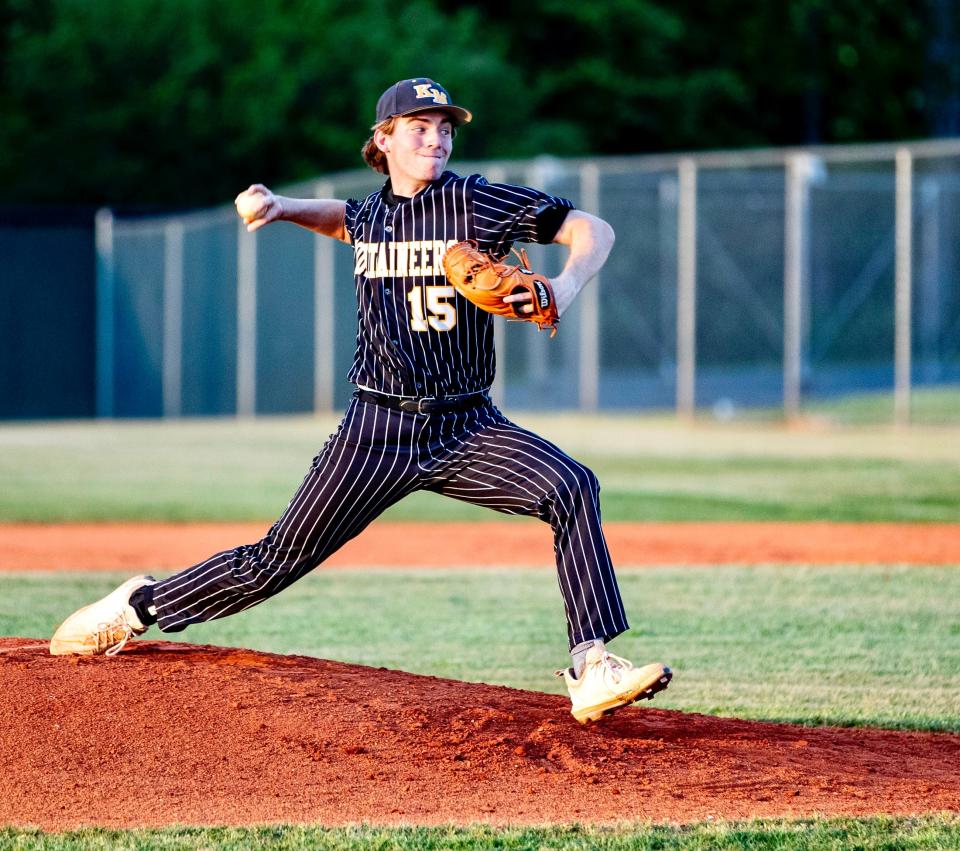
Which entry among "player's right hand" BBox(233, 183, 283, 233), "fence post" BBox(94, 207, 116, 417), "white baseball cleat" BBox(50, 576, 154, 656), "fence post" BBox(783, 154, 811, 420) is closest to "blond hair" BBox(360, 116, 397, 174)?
"player's right hand" BBox(233, 183, 283, 233)

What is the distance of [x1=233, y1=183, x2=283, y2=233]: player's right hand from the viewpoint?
463cm

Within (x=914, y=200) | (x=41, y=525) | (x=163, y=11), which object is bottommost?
(x=41, y=525)

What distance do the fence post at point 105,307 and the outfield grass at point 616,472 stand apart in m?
4.49

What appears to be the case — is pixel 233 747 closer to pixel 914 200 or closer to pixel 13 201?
pixel 914 200

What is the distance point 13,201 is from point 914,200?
→ 16177 millimetres

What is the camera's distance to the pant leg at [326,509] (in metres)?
4.50

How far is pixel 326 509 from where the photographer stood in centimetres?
451

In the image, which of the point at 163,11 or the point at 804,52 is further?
the point at 804,52

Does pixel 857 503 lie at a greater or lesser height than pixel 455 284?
lesser

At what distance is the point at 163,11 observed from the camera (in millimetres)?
30219

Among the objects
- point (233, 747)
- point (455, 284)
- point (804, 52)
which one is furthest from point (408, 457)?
point (804, 52)

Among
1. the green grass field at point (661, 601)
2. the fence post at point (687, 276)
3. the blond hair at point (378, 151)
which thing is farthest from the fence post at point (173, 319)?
the blond hair at point (378, 151)

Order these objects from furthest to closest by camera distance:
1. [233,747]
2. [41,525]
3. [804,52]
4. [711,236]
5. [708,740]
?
[804,52] → [711,236] → [41,525] → [708,740] → [233,747]

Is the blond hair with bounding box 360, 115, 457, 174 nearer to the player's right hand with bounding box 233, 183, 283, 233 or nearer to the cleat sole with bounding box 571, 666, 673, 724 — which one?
the player's right hand with bounding box 233, 183, 283, 233
